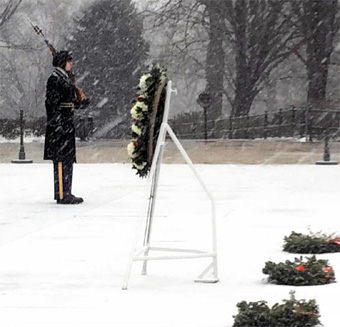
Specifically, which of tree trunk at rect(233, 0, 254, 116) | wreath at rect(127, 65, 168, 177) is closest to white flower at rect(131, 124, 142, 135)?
wreath at rect(127, 65, 168, 177)

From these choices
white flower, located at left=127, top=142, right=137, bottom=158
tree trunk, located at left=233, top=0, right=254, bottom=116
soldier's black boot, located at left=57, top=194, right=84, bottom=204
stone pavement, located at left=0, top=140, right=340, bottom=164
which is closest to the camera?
white flower, located at left=127, top=142, right=137, bottom=158

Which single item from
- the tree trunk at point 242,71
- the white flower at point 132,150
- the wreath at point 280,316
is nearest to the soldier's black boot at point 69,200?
the white flower at point 132,150

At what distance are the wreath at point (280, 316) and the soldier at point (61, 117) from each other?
802cm

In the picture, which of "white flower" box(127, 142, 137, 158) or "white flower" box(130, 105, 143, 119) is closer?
"white flower" box(130, 105, 143, 119)

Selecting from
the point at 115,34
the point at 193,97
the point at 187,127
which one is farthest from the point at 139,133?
the point at 193,97

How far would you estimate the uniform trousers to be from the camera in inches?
587

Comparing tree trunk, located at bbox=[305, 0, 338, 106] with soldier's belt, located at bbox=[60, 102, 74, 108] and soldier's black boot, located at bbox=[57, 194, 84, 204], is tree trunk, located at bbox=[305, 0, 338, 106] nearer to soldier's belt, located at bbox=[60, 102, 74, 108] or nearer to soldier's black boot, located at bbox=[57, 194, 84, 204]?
soldier's black boot, located at bbox=[57, 194, 84, 204]

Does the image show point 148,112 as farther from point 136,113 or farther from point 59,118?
point 59,118

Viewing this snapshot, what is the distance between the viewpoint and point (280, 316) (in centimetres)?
705

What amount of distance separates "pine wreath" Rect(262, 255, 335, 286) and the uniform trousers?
663 centimetres

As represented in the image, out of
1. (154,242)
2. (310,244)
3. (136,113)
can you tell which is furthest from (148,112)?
(154,242)

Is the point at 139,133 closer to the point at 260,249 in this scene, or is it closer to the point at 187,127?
the point at 260,249

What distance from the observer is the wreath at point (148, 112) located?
8.82 m

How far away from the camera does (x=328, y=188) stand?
682 inches
